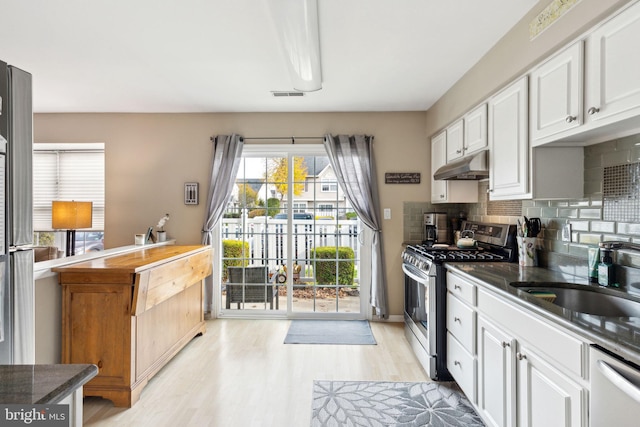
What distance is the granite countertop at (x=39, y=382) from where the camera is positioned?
70 centimetres

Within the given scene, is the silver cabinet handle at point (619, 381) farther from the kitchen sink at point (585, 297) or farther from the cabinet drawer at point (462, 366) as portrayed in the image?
the cabinet drawer at point (462, 366)

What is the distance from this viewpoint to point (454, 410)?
2.26m

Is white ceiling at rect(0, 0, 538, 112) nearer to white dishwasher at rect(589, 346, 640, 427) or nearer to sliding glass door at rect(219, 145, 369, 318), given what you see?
sliding glass door at rect(219, 145, 369, 318)

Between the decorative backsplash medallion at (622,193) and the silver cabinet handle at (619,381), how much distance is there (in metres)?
0.98

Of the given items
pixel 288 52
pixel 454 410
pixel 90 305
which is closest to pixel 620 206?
pixel 454 410

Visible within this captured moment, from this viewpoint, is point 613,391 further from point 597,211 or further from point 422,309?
point 422,309

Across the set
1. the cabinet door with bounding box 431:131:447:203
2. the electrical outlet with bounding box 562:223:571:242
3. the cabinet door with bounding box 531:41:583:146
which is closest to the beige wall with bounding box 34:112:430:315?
the cabinet door with bounding box 431:131:447:203

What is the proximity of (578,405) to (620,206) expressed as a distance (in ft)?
3.62

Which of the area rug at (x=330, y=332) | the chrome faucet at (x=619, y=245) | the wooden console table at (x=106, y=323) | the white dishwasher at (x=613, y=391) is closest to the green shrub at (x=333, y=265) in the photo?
the area rug at (x=330, y=332)

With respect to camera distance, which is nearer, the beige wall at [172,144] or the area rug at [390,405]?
the area rug at [390,405]

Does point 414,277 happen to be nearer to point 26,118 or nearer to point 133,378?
point 133,378

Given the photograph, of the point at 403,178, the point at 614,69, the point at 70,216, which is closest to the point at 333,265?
the point at 403,178

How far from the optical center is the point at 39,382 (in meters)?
0.75

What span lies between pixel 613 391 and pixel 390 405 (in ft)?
4.91
